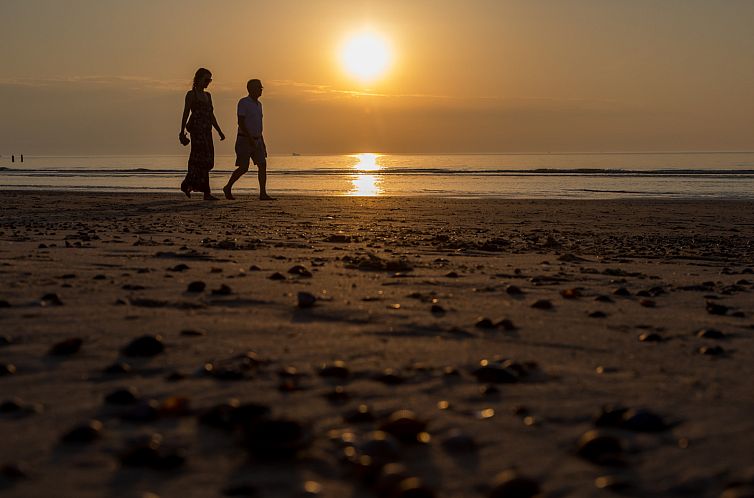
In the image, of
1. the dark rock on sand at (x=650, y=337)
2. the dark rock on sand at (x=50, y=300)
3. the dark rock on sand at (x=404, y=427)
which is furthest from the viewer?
the dark rock on sand at (x=50, y=300)

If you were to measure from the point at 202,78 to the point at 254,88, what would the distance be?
4.16 feet

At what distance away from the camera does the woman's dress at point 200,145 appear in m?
13.8

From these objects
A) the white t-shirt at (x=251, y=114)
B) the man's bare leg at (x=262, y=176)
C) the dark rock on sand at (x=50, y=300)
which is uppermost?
the white t-shirt at (x=251, y=114)

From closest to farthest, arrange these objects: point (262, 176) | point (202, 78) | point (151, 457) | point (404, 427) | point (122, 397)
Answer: point (151, 457) < point (404, 427) < point (122, 397) < point (202, 78) < point (262, 176)

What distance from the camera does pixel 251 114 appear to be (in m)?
14.4

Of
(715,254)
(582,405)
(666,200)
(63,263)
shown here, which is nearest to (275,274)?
(63,263)

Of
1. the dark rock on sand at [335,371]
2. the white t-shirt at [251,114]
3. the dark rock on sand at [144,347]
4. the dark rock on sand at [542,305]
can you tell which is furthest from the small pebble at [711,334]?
the white t-shirt at [251,114]

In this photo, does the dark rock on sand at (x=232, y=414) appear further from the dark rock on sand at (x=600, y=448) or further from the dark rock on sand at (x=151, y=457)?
the dark rock on sand at (x=600, y=448)

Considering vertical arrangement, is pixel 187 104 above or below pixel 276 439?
above

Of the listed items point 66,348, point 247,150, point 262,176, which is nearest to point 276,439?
point 66,348

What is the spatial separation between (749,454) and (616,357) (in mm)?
1093

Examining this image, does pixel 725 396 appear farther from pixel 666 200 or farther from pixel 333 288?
pixel 666 200

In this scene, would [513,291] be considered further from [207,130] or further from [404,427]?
[207,130]

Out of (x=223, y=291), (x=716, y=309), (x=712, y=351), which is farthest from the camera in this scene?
(x=223, y=291)
